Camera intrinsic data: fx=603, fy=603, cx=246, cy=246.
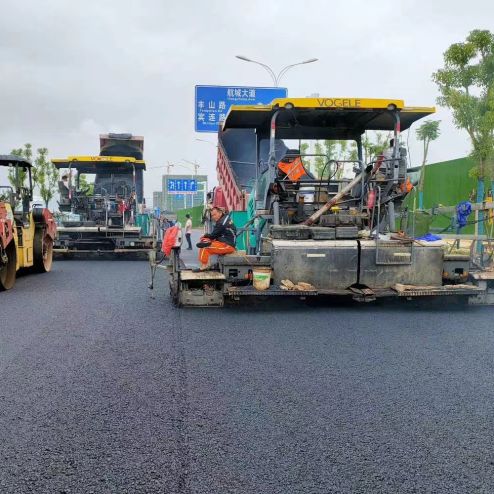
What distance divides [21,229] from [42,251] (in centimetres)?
123

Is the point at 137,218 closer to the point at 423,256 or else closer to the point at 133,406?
the point at 423,256

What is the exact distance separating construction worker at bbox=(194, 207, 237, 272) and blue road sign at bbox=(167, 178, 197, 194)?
40.4 m

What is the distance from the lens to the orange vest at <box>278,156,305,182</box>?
712 centimetres

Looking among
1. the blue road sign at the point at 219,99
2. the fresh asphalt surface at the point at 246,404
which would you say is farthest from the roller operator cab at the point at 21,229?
the blue road sign at the point at 219,99

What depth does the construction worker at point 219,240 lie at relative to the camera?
675 centimetres

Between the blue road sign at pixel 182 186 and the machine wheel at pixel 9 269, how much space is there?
38.8 meters

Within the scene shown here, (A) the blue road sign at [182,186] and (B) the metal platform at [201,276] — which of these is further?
(A) the blue road sign at [182,186]

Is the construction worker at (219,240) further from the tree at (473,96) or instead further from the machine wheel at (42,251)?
the tree at (473,96)

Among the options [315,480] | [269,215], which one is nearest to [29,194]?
[269,215]

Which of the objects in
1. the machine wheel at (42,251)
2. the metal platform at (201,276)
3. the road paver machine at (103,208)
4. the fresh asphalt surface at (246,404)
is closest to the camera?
the fresh asphalt surface at (246,404)

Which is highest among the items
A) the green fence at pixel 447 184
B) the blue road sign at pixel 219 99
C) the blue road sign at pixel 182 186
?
the blue road sign at pixel 219 99

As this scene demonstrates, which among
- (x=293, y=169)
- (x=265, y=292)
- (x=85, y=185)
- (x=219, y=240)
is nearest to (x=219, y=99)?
(x=85, y=185)

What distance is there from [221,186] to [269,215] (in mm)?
6099

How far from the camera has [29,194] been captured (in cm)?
950
